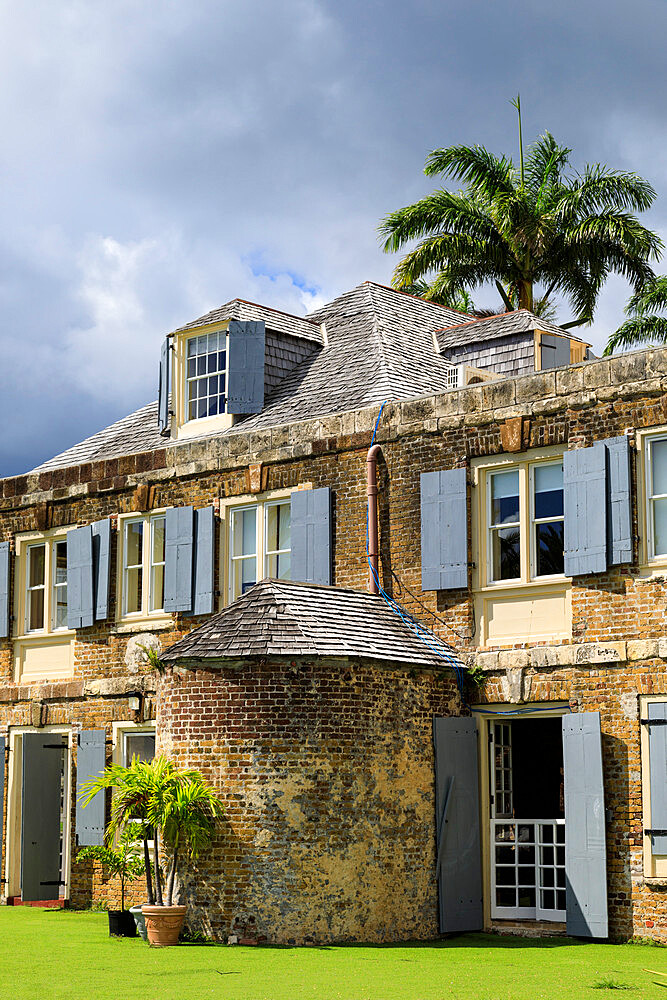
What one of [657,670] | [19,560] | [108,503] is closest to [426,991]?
[657,670]

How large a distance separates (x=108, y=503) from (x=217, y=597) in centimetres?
281

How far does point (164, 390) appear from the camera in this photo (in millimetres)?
20656

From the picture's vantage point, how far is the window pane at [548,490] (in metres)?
14.7

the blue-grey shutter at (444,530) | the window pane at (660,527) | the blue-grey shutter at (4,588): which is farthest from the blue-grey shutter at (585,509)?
the blue-grey shutter at (4,588)

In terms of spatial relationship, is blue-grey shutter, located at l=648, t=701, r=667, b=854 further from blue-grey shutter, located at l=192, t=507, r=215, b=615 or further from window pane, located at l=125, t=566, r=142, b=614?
window pane, located at l=125, t=566, r=142, b=614

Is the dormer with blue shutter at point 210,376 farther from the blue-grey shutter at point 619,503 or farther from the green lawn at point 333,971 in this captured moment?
the green lawn at point 333,971

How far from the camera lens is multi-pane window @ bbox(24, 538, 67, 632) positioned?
1988 centimetres

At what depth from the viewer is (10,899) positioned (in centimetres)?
1883

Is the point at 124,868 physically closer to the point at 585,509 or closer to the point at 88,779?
the point at 88,779

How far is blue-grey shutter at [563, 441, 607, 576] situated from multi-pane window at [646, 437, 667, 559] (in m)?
0.47

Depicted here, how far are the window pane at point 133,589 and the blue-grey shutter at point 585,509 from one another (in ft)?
23.7

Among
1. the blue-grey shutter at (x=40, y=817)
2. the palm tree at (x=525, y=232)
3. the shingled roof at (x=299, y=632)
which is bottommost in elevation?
the blue-grey shutter at (x=40, y=817)

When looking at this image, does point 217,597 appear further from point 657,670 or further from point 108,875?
point 657,670

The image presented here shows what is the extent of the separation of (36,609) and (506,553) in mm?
8809
